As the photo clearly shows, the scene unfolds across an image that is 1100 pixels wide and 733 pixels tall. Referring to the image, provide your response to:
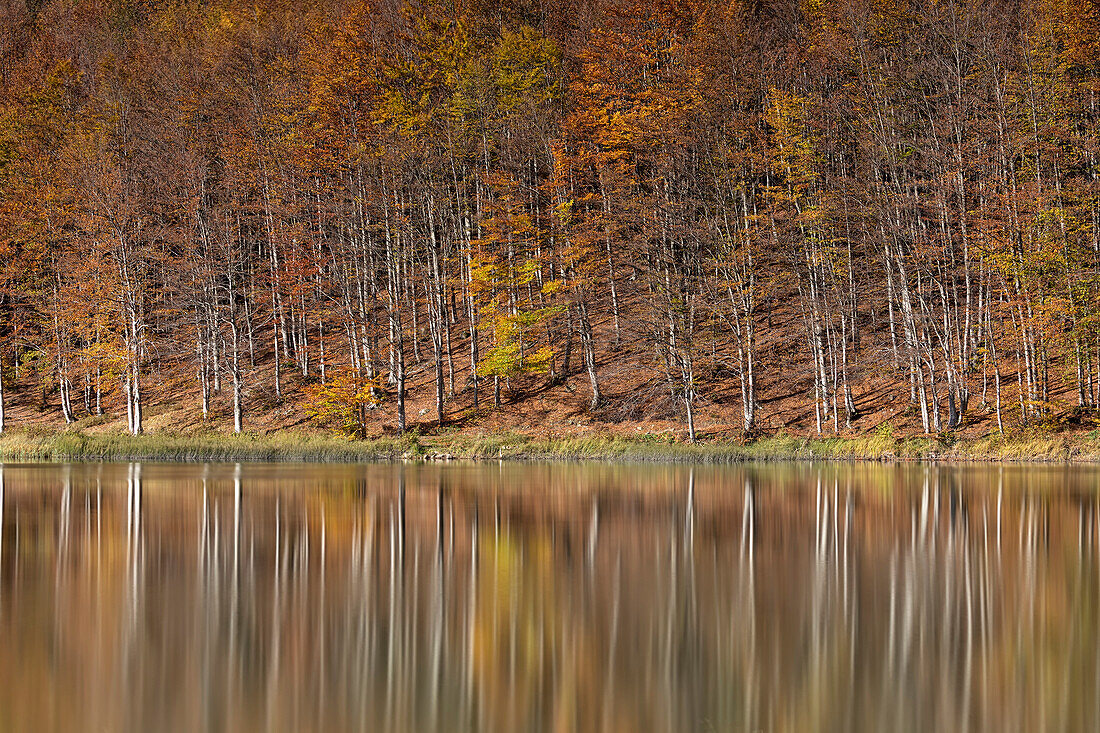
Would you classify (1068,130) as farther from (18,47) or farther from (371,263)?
(18,47)

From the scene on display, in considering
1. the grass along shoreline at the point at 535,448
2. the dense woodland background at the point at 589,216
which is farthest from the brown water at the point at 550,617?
the dense woodland background at the point at 589,216

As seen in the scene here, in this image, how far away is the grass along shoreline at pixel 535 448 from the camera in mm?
36875

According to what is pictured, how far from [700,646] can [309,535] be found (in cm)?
898

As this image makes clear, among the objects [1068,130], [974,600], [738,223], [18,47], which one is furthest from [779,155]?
[18,47]

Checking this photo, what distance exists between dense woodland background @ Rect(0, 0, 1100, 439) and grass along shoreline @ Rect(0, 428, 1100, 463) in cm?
173

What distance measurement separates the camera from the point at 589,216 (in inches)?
1873

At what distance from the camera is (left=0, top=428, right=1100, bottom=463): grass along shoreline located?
36.9m

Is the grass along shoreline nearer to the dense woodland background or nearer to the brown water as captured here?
the dense woodland background

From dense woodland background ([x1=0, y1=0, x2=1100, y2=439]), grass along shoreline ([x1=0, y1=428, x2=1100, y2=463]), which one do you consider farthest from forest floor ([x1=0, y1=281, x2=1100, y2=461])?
dense woodland background ([x1=0, y1=0, x2=1100, y2=439])

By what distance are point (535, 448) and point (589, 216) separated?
11603mm

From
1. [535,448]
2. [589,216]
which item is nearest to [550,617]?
[535,448]

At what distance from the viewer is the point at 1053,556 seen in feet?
48.5

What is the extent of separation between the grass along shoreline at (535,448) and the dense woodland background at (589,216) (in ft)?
5.67

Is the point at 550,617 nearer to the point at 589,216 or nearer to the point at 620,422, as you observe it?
the point at 620,422
